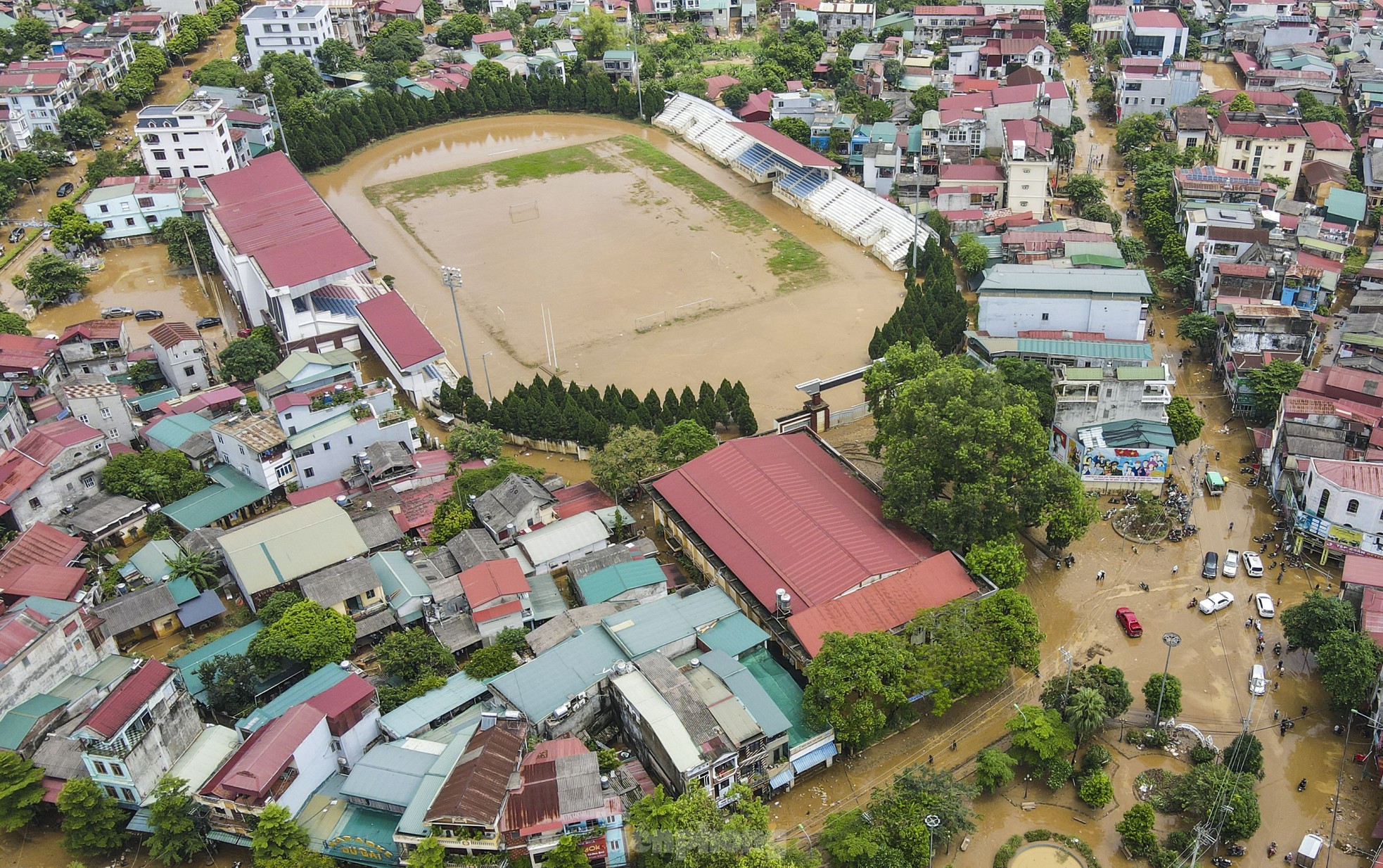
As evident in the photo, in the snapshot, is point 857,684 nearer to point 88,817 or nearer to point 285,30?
point 88,817

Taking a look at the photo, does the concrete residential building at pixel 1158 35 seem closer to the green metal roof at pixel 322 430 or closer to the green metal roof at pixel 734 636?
the green metal roof at pixel 734 636

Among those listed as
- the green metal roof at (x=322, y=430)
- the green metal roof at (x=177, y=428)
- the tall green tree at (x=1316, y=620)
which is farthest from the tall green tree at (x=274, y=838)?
the tall green tree at (x=1316, y=620)

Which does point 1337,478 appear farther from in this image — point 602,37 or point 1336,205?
point 602,37

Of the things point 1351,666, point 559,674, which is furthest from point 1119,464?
point 559,674

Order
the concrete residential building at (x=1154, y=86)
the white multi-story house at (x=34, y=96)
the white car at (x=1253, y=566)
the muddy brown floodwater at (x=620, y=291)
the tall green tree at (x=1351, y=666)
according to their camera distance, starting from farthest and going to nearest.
Result: 1. the concrete residential building at (x=1154, y=86)
2. the white multi-story house at (x=34, y=96)
3. the muddy brown floodwater at (x=620, y=291)
4. the white car at (x=1253, y=566)
5. the tall green tree at (x=1351, y=666)

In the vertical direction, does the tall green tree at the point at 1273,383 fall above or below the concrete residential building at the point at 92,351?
below

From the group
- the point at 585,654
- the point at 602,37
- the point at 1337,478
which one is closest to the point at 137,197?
the point at 602,37
